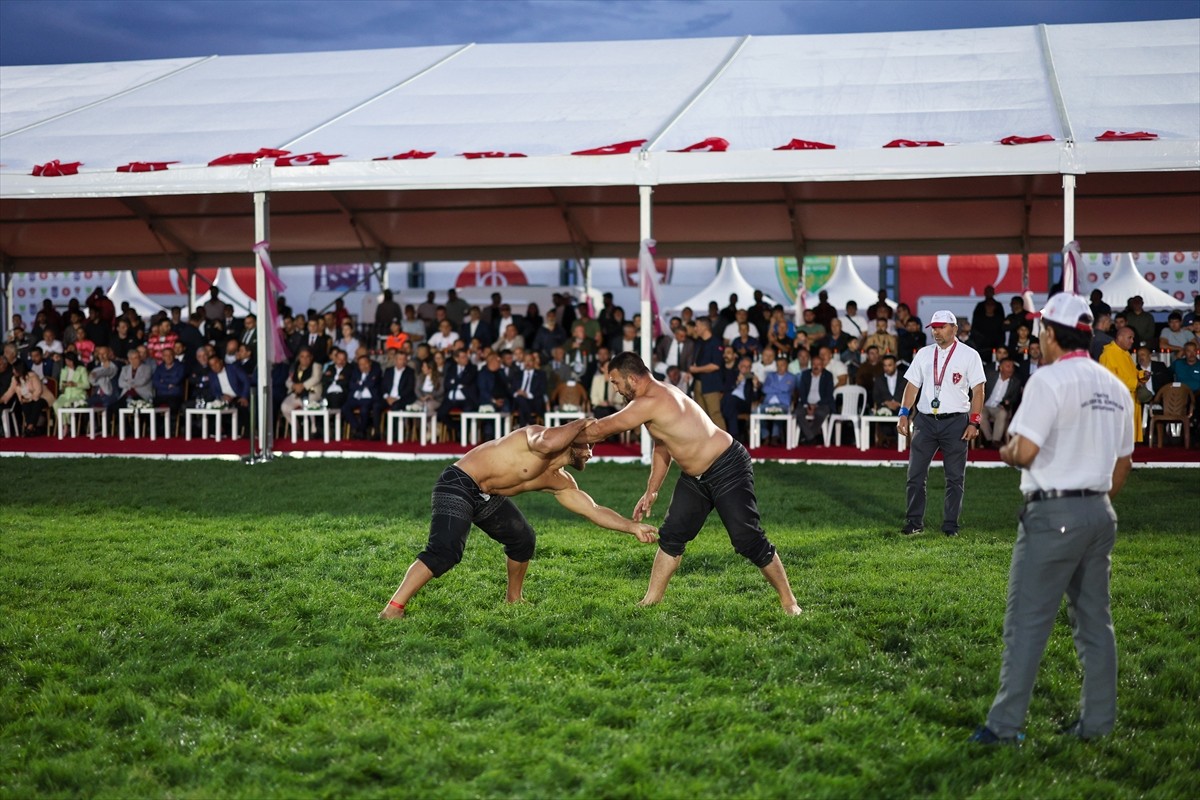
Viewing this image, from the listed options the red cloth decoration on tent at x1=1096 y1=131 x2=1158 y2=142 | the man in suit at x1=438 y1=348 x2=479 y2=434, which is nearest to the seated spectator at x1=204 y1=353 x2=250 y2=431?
the man in suit at x1=438 y1=348 x2=479 y2=434

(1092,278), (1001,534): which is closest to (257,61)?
(1001,534)

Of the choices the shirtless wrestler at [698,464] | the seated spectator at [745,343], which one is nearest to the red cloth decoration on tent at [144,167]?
the seated spectator at [745,343]

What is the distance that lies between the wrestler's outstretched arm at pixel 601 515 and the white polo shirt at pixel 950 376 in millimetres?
3694

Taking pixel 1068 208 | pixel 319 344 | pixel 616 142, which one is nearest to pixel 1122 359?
pixel 1068 208

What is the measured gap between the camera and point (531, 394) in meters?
15.9

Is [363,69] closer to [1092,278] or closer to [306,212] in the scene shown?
[306,212]

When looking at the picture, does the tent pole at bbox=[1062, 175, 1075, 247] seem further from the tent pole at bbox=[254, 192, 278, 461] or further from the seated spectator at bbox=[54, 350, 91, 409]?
the seated spectator at bbox=[54, 350, 91, 409]

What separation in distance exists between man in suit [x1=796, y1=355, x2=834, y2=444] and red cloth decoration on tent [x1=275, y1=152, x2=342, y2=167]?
683cm

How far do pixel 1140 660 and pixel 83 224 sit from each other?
62.6 ft

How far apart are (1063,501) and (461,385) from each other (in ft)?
40.7

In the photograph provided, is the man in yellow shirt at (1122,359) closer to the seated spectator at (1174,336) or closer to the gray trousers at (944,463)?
the seated spectator at (1174,336)

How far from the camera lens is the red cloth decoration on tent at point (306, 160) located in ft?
46.1

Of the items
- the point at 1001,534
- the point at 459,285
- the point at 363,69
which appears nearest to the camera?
the point at 1001,534

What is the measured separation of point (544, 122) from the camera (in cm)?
1508
